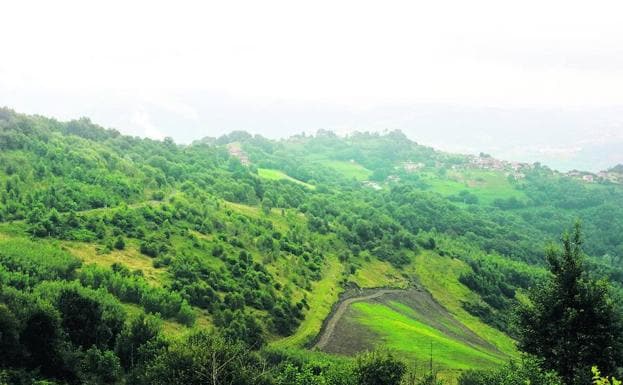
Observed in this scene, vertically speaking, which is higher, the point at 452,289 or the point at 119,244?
the point at 119,244

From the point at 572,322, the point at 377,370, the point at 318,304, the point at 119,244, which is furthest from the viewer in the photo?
the point at 318,304

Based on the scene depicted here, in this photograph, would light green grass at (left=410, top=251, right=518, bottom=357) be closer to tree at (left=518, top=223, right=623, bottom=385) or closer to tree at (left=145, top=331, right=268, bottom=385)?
tree at (left=518, top=223, right=623, bottom=385)

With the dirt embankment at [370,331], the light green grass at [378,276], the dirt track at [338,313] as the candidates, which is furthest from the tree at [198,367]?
the light green grass at [378,276]

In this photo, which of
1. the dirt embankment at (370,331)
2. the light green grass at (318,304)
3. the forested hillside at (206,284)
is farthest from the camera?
the dirt embankment at (370,331)

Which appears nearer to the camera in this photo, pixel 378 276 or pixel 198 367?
pixel 198 367

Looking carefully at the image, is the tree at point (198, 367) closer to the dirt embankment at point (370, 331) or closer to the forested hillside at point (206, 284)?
the forested hillside at point (206, 284)

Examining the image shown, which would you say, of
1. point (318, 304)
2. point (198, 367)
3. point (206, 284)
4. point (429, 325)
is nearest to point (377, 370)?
point (198, 367)

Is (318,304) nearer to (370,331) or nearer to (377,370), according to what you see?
(370,331)
